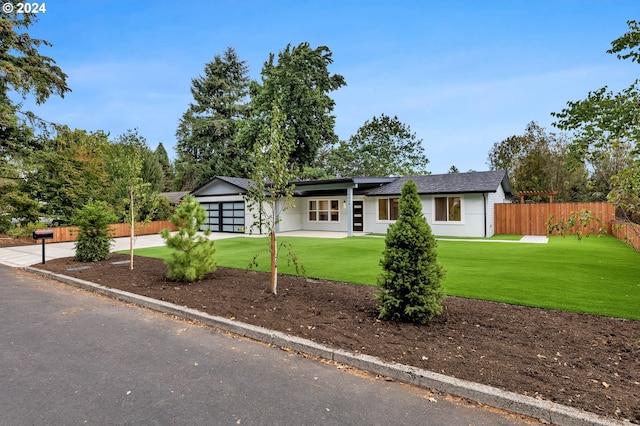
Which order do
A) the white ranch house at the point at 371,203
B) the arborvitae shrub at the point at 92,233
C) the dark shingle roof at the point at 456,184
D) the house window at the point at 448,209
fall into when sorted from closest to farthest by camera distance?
the arborvitae shrub at the point at 92,233 < the dark shingle roof at the point at 456,184 < the white ranch house at the point at 371,203 < the house window at the point at 448,209

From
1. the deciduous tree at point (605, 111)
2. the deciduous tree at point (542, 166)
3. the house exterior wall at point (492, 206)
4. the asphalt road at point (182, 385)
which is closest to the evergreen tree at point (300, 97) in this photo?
the house exterior wall at point (492, 206)

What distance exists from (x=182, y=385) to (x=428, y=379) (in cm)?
219

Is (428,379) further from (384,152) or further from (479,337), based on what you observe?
(384,152)

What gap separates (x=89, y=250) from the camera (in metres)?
10.1

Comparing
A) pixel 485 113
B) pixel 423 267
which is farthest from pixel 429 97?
pixel 423 267

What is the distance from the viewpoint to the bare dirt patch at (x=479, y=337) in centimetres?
284

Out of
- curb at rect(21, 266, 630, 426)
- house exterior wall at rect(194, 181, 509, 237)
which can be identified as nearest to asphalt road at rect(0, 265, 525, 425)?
curb at rect(21, 266, 630, 426)

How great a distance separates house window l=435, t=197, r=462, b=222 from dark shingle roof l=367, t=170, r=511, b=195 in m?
0.64

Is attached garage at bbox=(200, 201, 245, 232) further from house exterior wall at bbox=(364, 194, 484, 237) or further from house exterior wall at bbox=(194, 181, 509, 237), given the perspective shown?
house exterior wall at bbox=(364, 194, 484, 237)

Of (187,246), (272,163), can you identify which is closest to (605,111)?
(272,163)

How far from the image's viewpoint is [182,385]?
10.0ft

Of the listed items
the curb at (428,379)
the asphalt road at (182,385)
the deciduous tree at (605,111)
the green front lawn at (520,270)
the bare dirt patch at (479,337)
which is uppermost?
the deciduous tree at (605,111)

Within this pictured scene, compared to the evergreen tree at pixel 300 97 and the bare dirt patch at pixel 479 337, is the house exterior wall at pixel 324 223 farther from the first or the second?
the bare dirt patch at pixel 479 337

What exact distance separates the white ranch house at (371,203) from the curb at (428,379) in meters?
10.4
